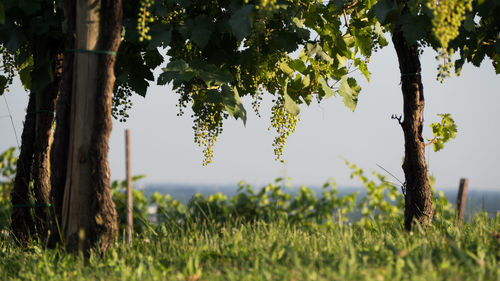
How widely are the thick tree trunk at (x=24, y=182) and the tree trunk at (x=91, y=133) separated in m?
1.81

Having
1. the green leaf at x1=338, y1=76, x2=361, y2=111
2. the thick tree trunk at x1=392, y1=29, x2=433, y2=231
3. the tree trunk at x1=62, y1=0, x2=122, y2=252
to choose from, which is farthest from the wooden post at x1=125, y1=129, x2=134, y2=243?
the thick tree trunk at x1=392, y1=29, x2=433, y2=231

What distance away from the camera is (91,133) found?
4754 mm

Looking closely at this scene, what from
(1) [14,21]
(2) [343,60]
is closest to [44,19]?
(1) [14,21]

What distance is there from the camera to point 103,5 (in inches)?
195

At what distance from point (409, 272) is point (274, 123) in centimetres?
277

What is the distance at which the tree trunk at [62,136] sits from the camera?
5000mm

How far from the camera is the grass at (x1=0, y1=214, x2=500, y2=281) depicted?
3369mm

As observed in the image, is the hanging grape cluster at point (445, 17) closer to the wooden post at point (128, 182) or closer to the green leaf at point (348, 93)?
the green leaf at point (348, 93)

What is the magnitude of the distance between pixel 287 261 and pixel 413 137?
8.78 ft

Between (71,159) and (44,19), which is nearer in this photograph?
(71,159)

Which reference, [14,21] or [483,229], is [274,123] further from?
[14,21]

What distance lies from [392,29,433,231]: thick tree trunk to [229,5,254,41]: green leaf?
81.9 inches

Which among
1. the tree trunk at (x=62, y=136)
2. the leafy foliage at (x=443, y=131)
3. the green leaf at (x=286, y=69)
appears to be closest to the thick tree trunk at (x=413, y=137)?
the leafy foliage at (x=443, y=131)

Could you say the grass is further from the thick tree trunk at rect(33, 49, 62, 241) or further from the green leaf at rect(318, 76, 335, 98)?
the green leaf at rect(318, 76, 335, 98)
